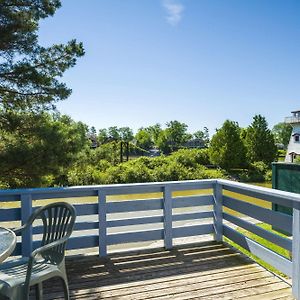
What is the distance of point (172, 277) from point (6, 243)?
1673 millimetres

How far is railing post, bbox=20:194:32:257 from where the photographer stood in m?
3.00

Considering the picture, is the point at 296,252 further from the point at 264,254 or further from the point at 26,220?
the point at 26,220

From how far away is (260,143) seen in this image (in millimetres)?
25094

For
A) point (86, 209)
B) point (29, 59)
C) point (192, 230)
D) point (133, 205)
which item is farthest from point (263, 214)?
point (29, 59)

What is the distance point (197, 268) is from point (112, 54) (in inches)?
342

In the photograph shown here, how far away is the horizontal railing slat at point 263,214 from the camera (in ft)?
8.50

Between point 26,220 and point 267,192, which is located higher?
point 267,192

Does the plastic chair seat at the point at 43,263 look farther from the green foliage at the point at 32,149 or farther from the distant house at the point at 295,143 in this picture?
the distant house at the point at 295,143

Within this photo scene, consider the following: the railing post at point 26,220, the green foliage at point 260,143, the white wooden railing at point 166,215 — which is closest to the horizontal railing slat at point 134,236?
the white wooden railing at point 166,215

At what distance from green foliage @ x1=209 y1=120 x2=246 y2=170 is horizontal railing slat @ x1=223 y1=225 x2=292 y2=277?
1998cm

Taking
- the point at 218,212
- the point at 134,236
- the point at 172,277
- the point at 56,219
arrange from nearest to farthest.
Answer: the point at 56,219 < the point at 172,277 < the point at 134,236 < the point at 218,212

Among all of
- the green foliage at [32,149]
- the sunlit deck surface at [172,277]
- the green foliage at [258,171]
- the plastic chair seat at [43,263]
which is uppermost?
the green foliage at [32,149]

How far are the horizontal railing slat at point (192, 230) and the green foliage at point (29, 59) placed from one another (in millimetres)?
3308

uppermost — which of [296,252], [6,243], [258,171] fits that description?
[6,243]
